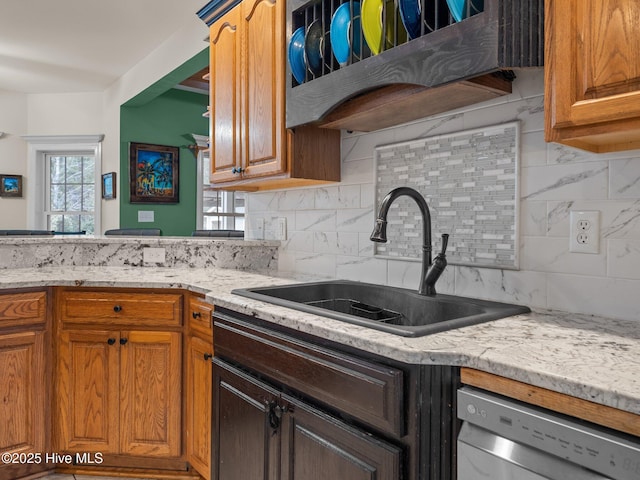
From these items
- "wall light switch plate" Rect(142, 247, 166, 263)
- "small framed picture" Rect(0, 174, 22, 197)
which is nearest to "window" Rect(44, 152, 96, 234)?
"small framed picture" Rect(0, 174, 22, 197)

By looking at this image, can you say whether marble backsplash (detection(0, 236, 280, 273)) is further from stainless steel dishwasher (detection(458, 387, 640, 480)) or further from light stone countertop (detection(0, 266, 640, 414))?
stainless steel dishwasher (detection(458, 387, 640, 480))

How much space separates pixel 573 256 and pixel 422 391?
0.68m

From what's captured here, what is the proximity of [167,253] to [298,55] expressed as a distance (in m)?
1.30

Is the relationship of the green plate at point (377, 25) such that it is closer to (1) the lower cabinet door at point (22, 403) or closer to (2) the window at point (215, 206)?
(1) the lower cabinet door at point (22, 403)

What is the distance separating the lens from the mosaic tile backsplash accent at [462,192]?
4.93ft

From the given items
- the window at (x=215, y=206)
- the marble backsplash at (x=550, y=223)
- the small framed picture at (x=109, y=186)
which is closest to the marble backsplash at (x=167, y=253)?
the marble backsplash at (x=550, y=223)

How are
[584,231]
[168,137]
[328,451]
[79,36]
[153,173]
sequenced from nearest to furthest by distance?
1. [328,451]
2. [584,231]
3. [79,36]
4. [153,173]
5. [168,137]

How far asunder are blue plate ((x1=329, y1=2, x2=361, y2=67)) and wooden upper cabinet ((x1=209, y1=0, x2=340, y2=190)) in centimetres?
37

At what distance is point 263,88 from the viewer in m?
2.08

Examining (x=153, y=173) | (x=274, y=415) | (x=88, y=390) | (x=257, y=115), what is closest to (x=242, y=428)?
(x=274, y=415)

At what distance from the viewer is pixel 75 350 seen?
209 cm

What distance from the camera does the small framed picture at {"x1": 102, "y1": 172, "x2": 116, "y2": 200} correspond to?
538 cm

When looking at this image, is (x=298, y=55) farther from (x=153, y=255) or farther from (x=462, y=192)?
(x=153, y=255)

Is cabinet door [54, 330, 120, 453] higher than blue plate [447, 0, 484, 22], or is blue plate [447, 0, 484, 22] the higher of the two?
blue plate [447, 0, 484, 22]
